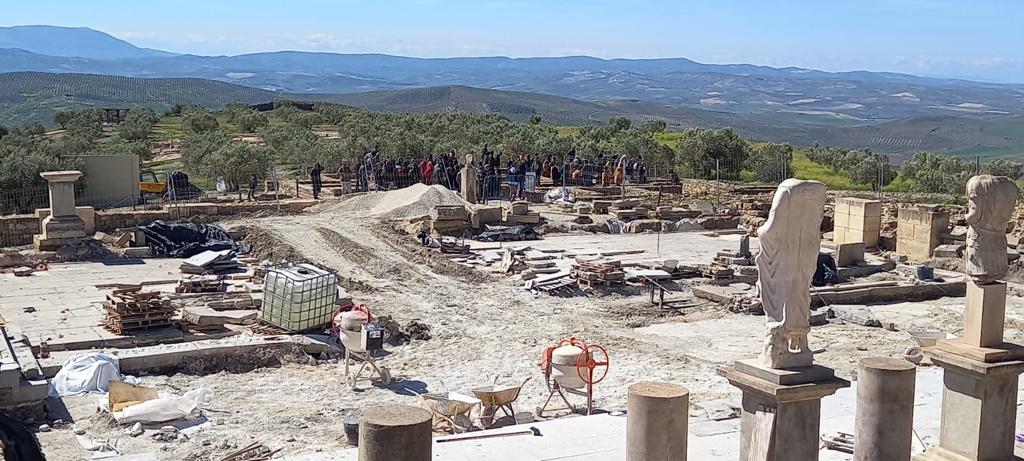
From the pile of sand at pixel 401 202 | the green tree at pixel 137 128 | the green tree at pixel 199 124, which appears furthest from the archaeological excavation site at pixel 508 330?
the green tree at pixel 199 124

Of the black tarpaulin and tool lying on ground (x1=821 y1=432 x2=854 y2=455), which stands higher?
tool lying on ground (x1=821 y1=432 x2=854 y2=455)

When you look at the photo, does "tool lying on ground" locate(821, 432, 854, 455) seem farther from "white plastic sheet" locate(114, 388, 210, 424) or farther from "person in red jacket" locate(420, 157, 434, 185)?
"person in red jacket" locate(420, 157, 434, 185)

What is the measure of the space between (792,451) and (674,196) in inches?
1201

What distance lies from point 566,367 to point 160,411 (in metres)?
4.69

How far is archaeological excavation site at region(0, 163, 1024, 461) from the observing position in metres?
7.88

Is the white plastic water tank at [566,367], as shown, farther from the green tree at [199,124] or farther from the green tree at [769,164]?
the green tree at [199,124]

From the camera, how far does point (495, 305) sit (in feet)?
65.2

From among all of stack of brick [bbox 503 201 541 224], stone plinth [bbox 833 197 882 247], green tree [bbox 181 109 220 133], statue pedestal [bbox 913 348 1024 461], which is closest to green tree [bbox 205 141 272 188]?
stack of brick [bbox 503 201 541 224]

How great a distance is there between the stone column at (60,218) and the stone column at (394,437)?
19.8 meters

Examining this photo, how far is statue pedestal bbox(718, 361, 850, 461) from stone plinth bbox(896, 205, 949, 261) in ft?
64.7

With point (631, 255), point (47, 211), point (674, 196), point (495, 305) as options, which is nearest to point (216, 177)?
point (47, 211)

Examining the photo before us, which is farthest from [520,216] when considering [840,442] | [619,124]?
[619,124]

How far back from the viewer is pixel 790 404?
6887 millimetres

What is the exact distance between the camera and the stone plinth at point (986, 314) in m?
8.12
